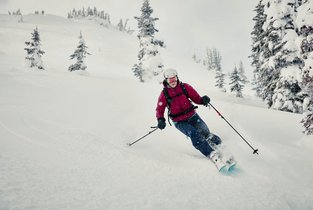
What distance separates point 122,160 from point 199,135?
190 cm

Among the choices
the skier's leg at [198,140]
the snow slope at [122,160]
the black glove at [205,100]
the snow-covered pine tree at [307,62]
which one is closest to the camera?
the snow slope at [122,160]

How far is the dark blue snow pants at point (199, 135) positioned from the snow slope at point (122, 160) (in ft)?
0.97

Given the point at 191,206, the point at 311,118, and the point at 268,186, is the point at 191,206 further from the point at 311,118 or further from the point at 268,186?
the point at 311,118

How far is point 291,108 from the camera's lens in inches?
668

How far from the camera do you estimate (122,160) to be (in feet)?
14.5

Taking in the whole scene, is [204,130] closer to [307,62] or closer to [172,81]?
[172,81]

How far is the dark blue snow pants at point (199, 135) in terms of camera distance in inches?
209

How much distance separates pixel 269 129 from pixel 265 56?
54.8 ft

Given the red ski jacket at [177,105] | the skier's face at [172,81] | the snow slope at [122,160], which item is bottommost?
the snow slope at [122,160]

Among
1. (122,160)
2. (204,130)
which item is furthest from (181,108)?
(122,160)

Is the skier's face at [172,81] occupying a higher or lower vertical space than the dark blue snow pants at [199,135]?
higher

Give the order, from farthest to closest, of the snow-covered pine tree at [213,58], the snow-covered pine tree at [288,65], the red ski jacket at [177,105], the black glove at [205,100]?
the snow-covered pine tree at [213,58], the snow-covered pine tree at [288,65], the black glove at [205,100], the red ski jacket at [177,105]

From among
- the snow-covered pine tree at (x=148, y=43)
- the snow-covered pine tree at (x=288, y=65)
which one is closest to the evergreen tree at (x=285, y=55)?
the snow-covered pine tree at (x=288, y=65)

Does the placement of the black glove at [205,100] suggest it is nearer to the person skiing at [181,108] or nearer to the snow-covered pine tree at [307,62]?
the person skiing at [181,108]
